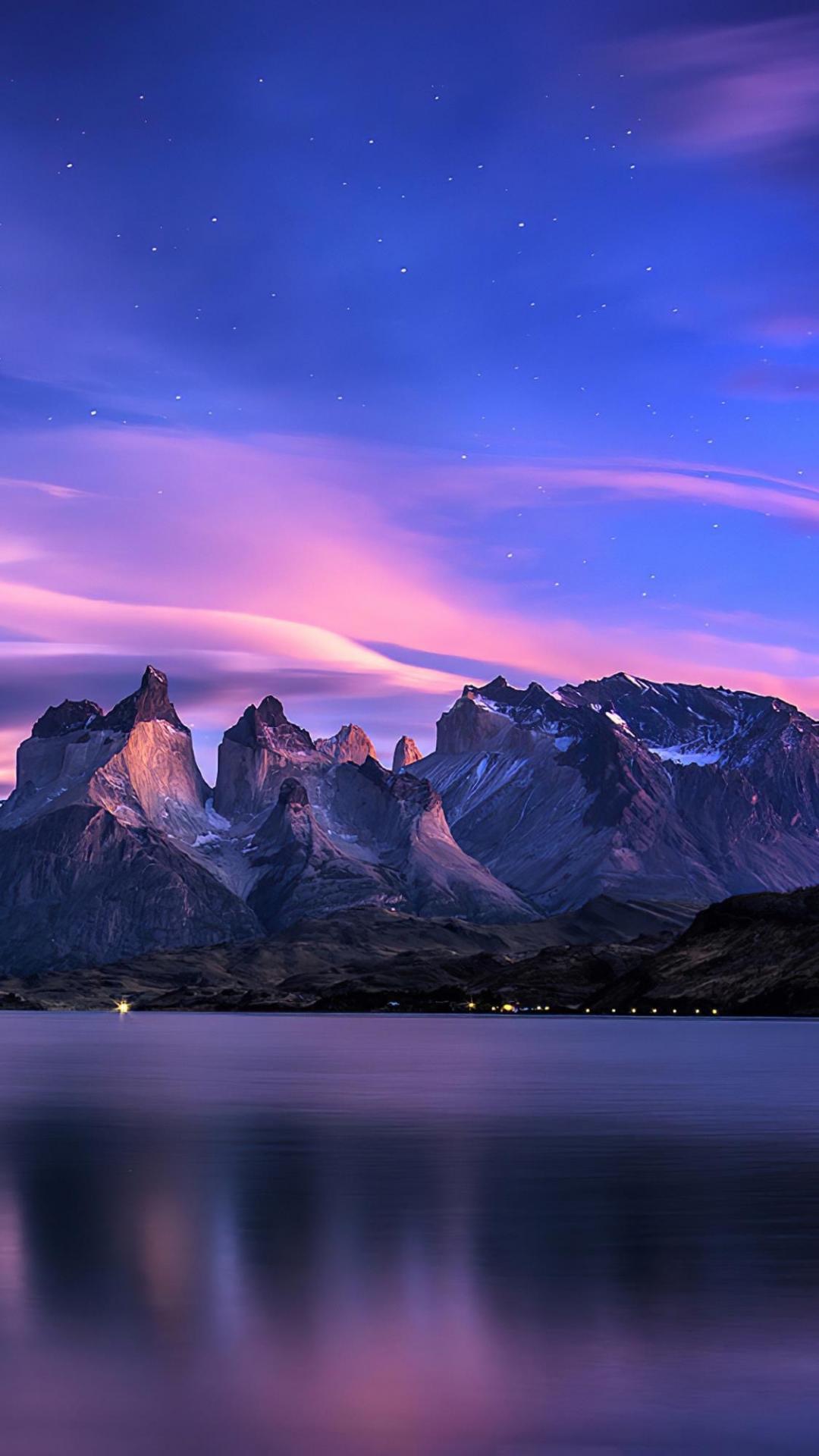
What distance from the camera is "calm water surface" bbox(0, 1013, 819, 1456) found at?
27.5m

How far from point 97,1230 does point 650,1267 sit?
1715 cm

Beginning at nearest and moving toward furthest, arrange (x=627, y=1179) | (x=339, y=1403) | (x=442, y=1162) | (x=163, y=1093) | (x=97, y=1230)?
(x=339, y=1403)
(x=97, y=1230)
(x=627, y=1179)
(x=442, y=1162)
(x=163, y=1093)

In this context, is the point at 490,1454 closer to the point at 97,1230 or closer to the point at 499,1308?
the point at 499,1308

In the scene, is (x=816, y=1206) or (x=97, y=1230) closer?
(x=97, y=1230)

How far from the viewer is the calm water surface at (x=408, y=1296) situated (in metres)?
27.5

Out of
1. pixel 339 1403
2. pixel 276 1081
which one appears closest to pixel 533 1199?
pixel 339 1403

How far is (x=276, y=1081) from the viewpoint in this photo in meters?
166

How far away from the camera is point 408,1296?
40.0 meters

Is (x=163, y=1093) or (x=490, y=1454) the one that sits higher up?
(x=490, y=1454)

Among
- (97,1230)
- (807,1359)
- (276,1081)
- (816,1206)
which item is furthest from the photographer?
(276,1081)

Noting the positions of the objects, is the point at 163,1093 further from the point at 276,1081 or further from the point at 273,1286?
the point at 273,1286

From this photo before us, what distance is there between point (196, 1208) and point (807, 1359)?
29751 millimetres

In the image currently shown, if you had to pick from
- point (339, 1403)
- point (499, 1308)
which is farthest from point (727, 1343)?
point (339, 1403)

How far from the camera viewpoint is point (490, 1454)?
25391 mm
